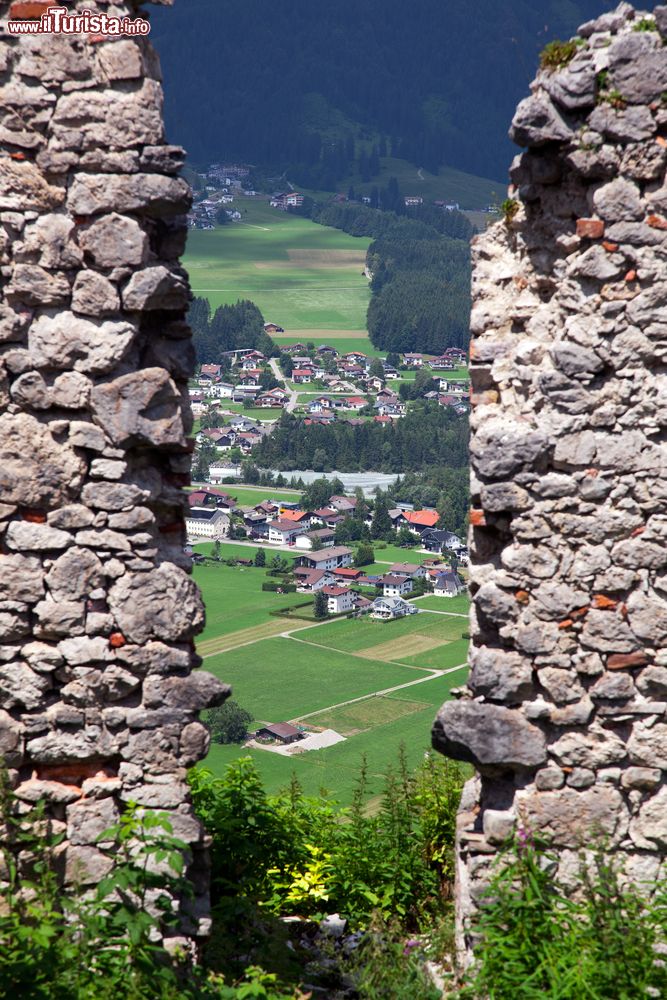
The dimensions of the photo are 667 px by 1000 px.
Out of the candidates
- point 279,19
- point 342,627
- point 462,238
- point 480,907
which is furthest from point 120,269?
point 279,19

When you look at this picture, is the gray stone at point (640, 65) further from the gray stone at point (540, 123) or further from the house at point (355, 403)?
the house at point (355, 403)

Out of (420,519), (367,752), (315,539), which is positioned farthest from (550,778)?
(420,519)

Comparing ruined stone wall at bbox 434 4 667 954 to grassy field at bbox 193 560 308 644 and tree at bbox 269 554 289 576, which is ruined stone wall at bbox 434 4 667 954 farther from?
tree at bbox 269 554 289 576

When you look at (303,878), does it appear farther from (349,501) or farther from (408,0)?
(408,0)

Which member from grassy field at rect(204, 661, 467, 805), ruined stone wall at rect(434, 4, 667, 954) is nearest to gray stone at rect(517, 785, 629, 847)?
ruined stone wall at rect(434, 4, 667, 954)

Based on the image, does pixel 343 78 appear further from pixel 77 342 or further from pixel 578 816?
pixel 578 816
